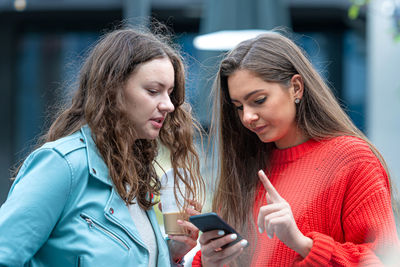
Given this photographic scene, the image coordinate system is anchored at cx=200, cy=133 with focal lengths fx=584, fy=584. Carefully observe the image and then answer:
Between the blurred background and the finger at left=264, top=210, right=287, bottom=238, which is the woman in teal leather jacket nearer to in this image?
the finger at left=264, top=210, right=287, bottom=238

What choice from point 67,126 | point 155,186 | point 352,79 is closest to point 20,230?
point 67,126

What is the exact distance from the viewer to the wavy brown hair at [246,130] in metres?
2.19

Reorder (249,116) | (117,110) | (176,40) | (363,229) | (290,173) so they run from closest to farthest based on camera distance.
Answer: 1. (363,229)
2. (117,110)
3. (249,116)
4. (290,173)
5. (176,40)

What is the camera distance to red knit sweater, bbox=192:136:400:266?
1.88m

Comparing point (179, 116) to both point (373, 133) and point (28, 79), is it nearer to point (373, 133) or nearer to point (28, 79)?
point (373, 133)

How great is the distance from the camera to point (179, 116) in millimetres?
2387

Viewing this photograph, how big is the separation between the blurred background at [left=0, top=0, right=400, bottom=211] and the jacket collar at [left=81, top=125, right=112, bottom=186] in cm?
528

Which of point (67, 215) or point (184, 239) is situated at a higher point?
point (67, 215)

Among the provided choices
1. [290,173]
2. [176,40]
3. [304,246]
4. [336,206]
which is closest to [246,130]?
[290,173]

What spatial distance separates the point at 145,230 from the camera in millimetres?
2055

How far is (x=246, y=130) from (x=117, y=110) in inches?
25.2

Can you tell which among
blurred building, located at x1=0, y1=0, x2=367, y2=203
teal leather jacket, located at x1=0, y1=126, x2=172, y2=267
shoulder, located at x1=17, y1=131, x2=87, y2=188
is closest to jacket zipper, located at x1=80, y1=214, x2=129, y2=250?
teal leather jacket, located at x1=0, y1=126, x2=172, y2=267

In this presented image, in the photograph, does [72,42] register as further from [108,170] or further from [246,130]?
[108,170]

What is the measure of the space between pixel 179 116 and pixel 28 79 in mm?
6620
